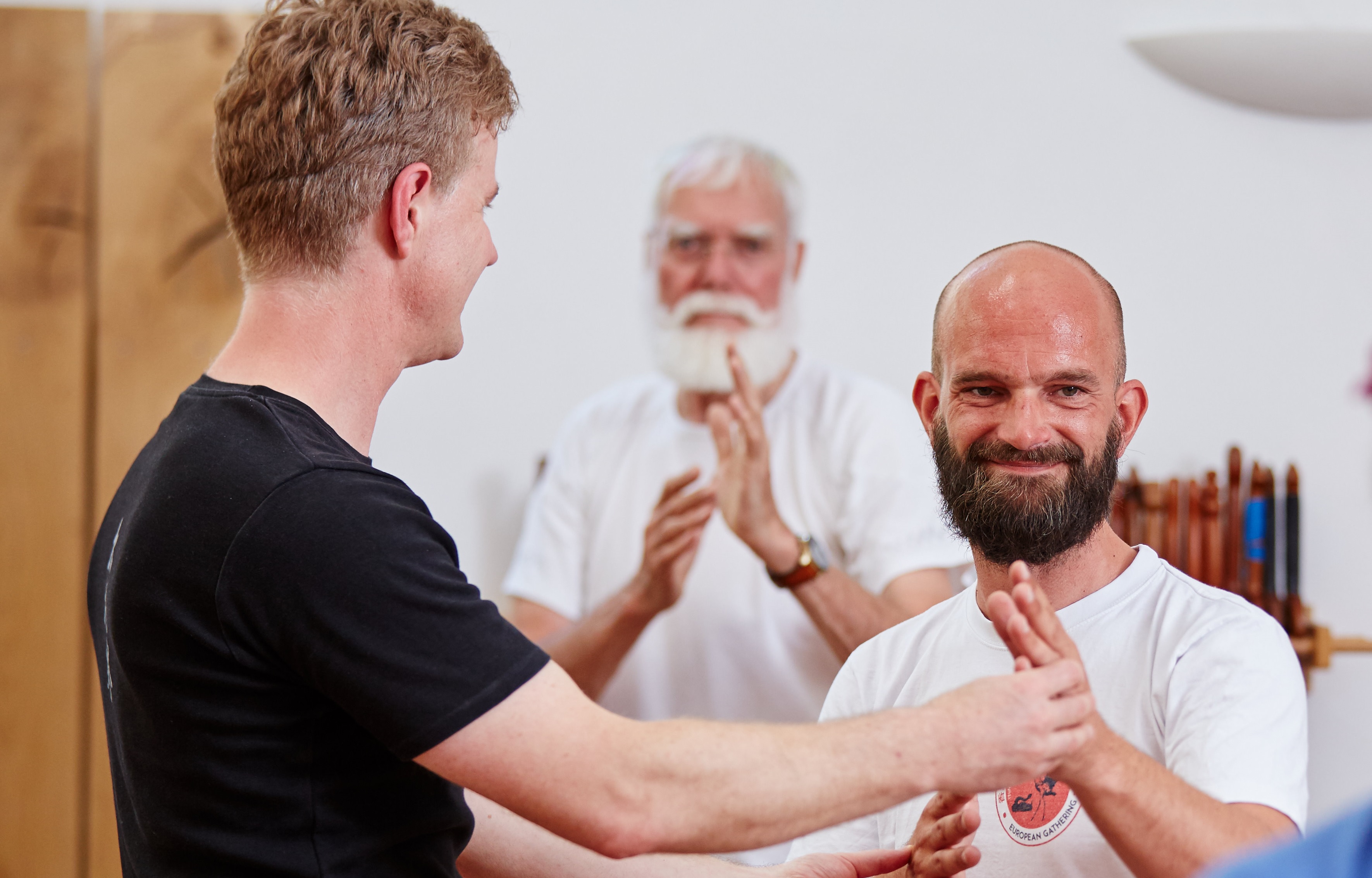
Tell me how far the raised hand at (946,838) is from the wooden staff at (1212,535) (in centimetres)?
140

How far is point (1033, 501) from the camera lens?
1190 millimetres

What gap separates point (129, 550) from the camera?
0.96 m

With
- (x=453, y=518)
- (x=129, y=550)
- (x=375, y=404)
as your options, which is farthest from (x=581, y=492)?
(x=129, y=550)

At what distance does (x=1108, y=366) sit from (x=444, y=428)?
1690mm

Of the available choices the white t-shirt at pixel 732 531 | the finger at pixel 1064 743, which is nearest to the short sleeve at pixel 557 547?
the white t-shirt at pixel 732 531

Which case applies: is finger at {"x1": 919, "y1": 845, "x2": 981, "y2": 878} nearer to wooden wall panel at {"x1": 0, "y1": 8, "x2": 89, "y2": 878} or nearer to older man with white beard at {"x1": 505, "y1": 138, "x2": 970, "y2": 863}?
older man with white beard at {"x1": 505, "y1": 138, "x2": 970, "y2": 863}

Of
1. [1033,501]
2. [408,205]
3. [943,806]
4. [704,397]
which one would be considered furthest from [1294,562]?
[408,205]

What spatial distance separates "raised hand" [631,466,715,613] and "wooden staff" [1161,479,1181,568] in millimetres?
956

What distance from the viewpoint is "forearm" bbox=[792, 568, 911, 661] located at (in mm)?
1897

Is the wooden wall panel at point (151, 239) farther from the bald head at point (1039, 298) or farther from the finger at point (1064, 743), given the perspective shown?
the finger at point (1064, 743)

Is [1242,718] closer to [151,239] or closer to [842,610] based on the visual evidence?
[842,610]

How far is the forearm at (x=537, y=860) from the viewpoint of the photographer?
4.12 ft

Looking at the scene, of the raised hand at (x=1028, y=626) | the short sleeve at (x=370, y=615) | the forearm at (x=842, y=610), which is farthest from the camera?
the forearm at (x=842, y=610)

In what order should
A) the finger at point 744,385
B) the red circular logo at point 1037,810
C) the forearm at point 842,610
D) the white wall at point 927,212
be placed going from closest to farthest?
the red circular logo at point 1037,810 < the forearm at point 842,610 < the finger at point 744,385 < the white wall at point 927,212
